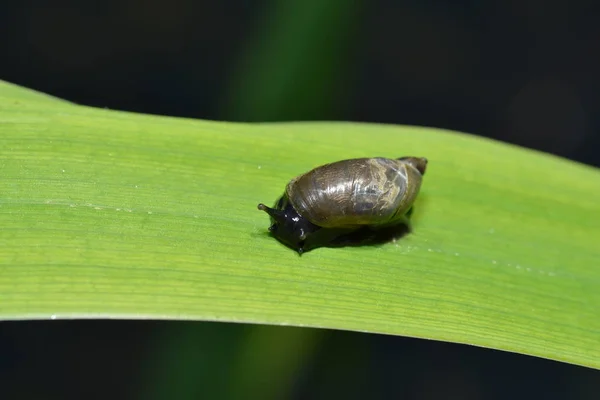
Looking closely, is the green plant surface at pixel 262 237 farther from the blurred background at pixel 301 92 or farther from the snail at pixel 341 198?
the blurred background at pixel 301 92

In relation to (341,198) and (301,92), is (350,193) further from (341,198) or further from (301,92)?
(301,92)

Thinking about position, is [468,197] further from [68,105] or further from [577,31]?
[577,31]

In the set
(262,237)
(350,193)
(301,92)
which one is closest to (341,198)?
(350,193)

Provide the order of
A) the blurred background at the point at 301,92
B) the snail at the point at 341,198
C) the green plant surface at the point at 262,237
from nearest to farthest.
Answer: the green plant surface at the point at 262,237 < the snail at the point at 341,198 < the blurred background at the point at 301,92

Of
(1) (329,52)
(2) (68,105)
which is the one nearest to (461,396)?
(1) (329,52)

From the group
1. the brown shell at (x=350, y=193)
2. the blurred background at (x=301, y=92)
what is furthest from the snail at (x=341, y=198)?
the blurred background at (x=301, y=92)

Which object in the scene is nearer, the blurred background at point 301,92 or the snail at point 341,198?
the snail at point 341,198

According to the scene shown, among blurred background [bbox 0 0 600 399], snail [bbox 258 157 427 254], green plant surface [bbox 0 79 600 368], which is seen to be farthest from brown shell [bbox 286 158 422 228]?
blurred background [bbox 0 0 600 399]
